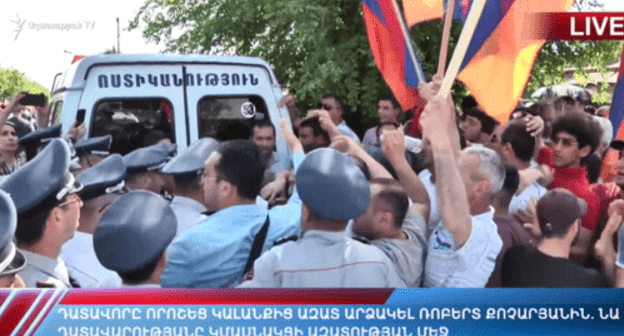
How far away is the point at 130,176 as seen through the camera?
3797 mm

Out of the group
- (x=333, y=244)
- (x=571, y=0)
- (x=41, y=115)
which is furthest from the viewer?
(x=41, y=115)

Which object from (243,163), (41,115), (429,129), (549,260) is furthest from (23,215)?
(41,115)

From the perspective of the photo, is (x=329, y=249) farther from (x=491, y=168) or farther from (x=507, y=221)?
(x=507, y=221)

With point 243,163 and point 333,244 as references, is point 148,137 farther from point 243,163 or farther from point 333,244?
point 333,244

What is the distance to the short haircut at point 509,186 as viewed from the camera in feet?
10.6

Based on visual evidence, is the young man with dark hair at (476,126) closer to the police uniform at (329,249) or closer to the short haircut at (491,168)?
the short haircut at (491,168)

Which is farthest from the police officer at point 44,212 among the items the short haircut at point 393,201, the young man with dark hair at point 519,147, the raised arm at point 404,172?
the young man with dark hair at point 519,147

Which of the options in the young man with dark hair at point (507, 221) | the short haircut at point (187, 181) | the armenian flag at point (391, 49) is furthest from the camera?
the armenian flag at point (391, 49)

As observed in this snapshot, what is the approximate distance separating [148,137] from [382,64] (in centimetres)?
148

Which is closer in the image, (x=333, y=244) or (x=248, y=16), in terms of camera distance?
(x=333, y=244)

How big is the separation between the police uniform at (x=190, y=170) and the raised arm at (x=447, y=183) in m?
1.07

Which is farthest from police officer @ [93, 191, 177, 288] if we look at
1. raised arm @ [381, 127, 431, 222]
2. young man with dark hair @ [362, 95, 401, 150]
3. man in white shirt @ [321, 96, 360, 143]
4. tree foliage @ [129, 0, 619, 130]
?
young man with dark hair @ [362, 95, 401, 150]

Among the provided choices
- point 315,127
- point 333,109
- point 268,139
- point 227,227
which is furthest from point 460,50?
point 333,109

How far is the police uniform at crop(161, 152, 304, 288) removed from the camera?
272 centimetres
